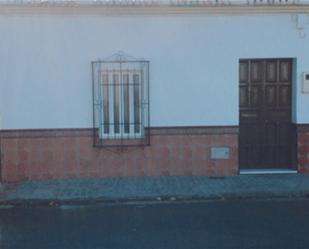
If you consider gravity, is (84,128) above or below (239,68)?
below

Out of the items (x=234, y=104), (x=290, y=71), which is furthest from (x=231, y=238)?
(x=290, y=71)

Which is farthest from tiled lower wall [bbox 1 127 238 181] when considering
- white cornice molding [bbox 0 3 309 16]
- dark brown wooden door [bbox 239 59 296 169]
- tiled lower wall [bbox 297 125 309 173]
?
white cornice molding [bbox 0 3 309 16]

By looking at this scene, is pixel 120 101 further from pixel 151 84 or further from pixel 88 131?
pixel 88 131

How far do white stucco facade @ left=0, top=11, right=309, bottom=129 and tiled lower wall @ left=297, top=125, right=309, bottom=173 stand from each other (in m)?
0.21

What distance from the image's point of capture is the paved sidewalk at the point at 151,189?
10.3m

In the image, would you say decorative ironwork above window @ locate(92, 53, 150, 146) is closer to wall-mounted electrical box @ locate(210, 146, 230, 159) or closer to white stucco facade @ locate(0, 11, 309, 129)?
white stucco facade @ locate(0, 11, 309, 129)

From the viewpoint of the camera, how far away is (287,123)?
12.5 meters

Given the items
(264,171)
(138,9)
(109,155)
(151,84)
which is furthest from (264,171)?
(138,9)

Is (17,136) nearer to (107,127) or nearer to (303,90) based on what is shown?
(107,127)

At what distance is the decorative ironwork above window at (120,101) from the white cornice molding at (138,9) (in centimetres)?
90

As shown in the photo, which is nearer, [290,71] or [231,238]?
[231,238]

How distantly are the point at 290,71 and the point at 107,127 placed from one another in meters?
3.87

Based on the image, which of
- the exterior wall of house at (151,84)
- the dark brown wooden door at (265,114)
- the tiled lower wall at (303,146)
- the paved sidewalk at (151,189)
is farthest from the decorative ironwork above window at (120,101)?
the tiled lower wall at (303,146)

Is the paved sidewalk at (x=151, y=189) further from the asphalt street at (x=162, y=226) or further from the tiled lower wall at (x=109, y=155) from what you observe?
the asphalt street at (x=162, y=226)
